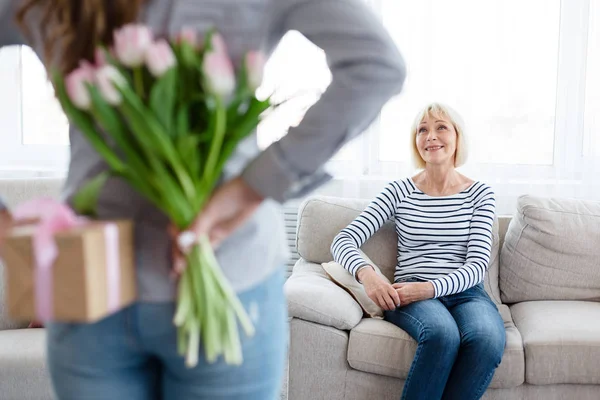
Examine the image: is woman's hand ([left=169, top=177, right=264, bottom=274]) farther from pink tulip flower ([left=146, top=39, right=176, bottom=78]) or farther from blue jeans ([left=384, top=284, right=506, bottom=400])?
blue jeans ([left=384, top=284, right=506, bottom=400])

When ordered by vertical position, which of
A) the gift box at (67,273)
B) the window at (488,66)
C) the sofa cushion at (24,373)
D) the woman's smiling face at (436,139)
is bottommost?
the sofa cushion at (24,373)

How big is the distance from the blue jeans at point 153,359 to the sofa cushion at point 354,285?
1.79 meters

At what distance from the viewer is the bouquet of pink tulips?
0.61 m

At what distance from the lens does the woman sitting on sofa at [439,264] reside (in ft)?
7.22

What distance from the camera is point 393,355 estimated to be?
7.55 ft

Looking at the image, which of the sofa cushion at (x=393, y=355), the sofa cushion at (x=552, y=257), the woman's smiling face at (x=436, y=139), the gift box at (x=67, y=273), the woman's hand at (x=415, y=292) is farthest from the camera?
the sofa cushion at (x=552, y=257)

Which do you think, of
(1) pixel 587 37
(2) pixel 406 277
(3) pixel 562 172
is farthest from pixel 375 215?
(1) pixel 587 37

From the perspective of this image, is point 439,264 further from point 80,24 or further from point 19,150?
point 19,150

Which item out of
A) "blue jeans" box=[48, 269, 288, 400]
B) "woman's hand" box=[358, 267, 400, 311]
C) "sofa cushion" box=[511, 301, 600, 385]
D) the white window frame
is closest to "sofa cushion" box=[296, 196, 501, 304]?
"woman's hand" box=[358, 267, 400, 311]

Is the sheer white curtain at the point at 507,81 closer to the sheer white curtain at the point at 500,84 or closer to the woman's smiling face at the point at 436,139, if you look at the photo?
the sheer white curtain at the point at 500,84

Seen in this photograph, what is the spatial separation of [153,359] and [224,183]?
0.21 metres

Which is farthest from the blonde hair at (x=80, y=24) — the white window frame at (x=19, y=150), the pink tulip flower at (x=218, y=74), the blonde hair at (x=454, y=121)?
the white window frame at (x=19, y=150)

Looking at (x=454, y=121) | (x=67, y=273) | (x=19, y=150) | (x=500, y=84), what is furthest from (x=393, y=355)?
(x=19, y=150)

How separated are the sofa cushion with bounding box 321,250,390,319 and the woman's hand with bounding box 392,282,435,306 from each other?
98mm
